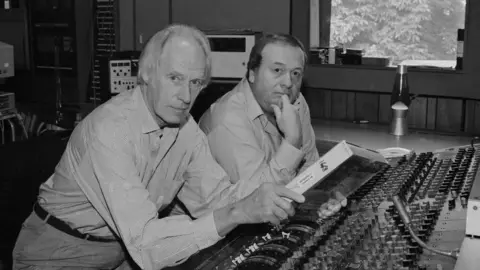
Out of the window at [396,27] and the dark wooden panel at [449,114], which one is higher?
the window at [396,27]

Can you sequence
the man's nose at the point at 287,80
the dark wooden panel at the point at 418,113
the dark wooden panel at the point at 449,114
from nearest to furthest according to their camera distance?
the man's nose at the point at 287,80 → the dark wooden panel at the point at 449,114 → the dark wooden panel at the point at 418,113

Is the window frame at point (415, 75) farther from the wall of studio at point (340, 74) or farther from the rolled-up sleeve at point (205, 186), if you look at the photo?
the rolled-up sleeve at point (205, 186)

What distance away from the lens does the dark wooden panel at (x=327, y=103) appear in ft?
14.1

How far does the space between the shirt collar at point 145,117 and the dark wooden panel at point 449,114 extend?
269 cm

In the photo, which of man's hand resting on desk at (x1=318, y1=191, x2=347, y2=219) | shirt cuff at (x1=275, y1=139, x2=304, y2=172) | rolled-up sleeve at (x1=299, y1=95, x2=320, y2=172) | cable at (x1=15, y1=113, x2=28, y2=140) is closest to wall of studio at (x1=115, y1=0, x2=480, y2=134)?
cable at (x1=15, y1=113, x2=28, y2=140)

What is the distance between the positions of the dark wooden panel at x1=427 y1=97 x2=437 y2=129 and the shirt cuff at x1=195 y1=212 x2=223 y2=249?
110 inches

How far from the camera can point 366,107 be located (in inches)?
165

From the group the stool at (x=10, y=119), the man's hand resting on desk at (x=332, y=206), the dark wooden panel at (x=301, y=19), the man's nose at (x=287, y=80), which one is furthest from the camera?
the stool at (x=10, y=119)

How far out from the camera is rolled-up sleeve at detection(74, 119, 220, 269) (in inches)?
57.4

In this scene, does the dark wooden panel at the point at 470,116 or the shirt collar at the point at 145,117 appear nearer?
the shirt collar at the point at 145,117

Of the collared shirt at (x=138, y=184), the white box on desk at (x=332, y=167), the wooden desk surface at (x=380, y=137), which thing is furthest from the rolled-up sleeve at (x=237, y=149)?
the wooden desk surface at (x=380, y=137)

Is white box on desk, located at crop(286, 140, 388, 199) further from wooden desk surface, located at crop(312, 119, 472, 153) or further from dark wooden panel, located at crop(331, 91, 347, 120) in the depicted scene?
dark wooden panel, located at crop(331, 91, 347, 120)

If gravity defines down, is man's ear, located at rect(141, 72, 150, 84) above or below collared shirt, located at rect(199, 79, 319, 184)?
above

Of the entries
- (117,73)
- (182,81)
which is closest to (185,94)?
(182,81)
